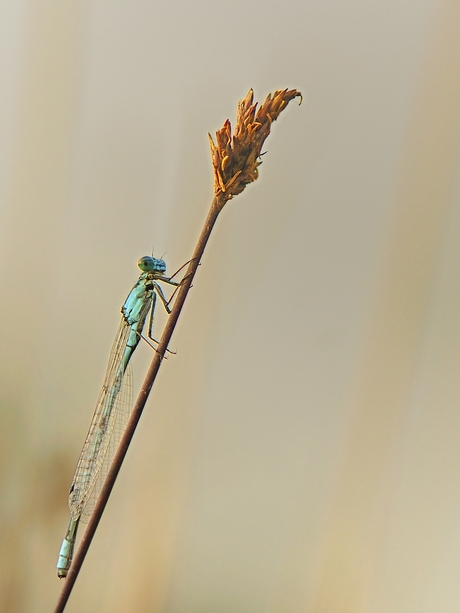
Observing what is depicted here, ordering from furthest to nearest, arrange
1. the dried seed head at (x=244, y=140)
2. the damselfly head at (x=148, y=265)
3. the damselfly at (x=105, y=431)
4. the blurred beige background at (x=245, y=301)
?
1. the blurred beige background at (x=245, y=301)
2. the damselfly at (x=105, y=431)
3. the damselfly head at (x=148, y=265)
4. the dried seed head at (x=244, y=140)

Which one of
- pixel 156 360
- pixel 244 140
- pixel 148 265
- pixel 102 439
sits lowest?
pixel 102 439

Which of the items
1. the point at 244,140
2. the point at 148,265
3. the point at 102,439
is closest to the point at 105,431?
the point at 102,439

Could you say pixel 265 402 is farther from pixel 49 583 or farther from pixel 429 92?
pixel 429 92

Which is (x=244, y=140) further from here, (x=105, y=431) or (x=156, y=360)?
(x=105, y=431)

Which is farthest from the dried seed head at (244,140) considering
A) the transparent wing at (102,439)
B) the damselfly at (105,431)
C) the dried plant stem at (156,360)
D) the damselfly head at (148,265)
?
the transparent wing at (102,439)

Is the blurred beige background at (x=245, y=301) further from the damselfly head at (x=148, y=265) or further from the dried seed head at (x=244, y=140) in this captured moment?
the dried seed head at (x=244, y=140)
